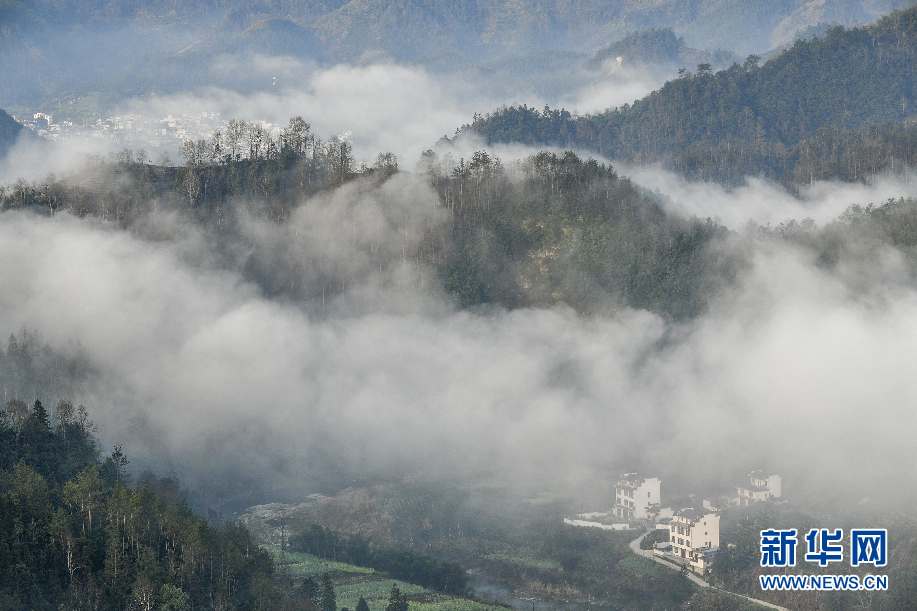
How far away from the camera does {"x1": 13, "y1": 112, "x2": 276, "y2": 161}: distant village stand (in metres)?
168

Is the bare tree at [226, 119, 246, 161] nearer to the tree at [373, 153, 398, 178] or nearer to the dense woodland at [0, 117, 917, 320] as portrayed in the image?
the dense woodland at [0, 117, 917, 320]

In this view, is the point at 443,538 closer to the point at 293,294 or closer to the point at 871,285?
the point at 293,294

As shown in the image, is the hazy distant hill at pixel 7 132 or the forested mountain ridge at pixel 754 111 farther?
→ the forested mountain ridge at pixel 754 111

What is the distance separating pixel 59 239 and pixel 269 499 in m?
32.9

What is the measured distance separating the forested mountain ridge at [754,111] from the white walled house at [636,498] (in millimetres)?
74605

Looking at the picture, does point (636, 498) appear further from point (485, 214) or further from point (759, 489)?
point (485, 214)

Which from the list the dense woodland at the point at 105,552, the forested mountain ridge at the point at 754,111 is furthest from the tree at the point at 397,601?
the forested mountain ridge at the point at 754,111

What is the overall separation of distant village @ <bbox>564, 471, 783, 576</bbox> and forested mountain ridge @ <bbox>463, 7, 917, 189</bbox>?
7242 centimetres

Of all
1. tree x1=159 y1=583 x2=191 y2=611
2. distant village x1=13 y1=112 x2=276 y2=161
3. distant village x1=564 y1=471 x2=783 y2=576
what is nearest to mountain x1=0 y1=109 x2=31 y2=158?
distant village x1=13 y1=112 x2=276 y2=161

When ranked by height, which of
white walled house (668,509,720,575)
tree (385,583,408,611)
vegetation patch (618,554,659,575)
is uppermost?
white walled house (668,509,720,575)

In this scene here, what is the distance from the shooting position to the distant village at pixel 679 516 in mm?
73188

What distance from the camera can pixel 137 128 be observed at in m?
177

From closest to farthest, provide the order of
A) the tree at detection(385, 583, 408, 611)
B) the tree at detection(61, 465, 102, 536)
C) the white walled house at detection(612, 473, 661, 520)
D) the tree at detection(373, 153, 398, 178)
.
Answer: the tree at detection(61, 465, 102, 536) → the tree at detection(385, 583, 408, 611) → the white walled house at detection(612, 473, 661, 520) → the tree at detection(373, 153, 398, 178)

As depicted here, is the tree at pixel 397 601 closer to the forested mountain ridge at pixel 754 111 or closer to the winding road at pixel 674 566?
the winding road at pixel 674 566
